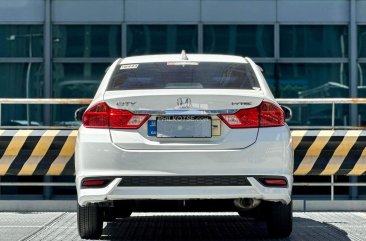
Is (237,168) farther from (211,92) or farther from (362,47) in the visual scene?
(362,47)

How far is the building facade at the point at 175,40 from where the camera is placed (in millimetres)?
15211

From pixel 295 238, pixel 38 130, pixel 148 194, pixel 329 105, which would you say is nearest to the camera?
pixel 148 194

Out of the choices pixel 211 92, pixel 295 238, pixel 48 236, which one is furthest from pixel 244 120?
pixel 48 236

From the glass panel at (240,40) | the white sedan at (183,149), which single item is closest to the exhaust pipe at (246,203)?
the white sedan at (183,149)

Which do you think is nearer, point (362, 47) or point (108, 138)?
point (108, 138)

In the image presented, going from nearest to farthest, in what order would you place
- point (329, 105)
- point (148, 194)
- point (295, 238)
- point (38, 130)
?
point (148, 194)
point (295, 238)
point (38, 130)
point (329, 105)

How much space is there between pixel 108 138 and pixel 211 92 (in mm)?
934

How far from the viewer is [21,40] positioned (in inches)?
600

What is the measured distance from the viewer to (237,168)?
23.5ft

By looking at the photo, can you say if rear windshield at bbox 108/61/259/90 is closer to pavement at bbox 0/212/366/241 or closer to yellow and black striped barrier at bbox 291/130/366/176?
pavement at bbox 0/212/366/241

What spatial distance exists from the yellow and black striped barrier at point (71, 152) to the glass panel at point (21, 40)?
456 cm

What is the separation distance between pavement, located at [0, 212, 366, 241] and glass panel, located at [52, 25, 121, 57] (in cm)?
495

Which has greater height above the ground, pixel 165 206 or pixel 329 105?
pixel 329 105

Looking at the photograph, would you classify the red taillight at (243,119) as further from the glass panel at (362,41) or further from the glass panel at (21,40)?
the glass panel at (21,40)
